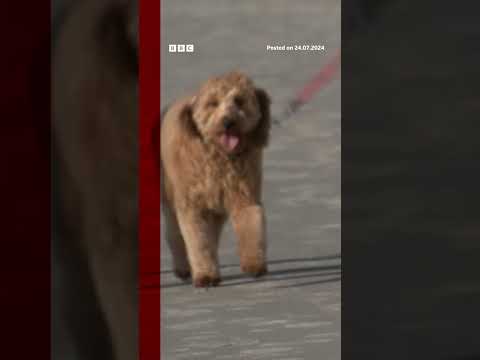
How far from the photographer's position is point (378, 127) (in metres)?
2.87

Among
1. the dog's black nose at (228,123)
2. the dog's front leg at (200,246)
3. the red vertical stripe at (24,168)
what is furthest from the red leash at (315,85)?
the red vertical stripe at (24,168)

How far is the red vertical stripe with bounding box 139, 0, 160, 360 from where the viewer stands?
9.21ft

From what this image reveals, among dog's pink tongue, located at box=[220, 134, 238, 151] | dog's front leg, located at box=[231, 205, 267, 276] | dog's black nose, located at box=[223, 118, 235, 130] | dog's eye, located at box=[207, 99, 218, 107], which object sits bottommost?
dog's front leg, located at box=[231, 205, 267, 276]

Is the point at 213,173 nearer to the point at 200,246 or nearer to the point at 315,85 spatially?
the point at 200,246

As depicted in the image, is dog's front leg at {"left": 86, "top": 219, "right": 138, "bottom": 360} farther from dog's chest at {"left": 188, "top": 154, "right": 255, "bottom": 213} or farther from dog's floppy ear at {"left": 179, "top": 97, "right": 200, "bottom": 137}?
dog's floppy ear at {"left": 179, "top": 97, "right": 200, "bottom": 137}

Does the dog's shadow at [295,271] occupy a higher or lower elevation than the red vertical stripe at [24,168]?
lower

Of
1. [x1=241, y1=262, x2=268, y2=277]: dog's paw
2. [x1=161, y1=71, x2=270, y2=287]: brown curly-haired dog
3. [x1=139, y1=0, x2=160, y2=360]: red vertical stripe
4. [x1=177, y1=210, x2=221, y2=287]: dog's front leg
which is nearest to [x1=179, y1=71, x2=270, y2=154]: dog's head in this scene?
[x1=161, y1=71, x2=270, y2=287]: brown curly-haired dog

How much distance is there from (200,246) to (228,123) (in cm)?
36

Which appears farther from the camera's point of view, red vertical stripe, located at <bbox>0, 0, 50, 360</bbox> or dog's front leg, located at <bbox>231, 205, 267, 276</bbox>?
dog's front leg, located at <bbox>231, 205, 267, 276</bbox>

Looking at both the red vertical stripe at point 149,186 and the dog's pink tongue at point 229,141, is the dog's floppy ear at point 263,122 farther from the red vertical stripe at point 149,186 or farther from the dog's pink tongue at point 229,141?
the red vertical stripe at point 149,186

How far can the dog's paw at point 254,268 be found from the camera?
2.86 m

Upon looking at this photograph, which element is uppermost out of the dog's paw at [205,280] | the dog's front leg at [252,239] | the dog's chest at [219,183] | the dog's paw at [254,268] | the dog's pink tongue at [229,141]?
the dog's pink tongue at [229,141]

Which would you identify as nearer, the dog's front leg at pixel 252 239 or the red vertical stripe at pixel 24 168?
the red vertical stripe at pixel 24 168

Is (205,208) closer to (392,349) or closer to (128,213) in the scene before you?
(128,213)
